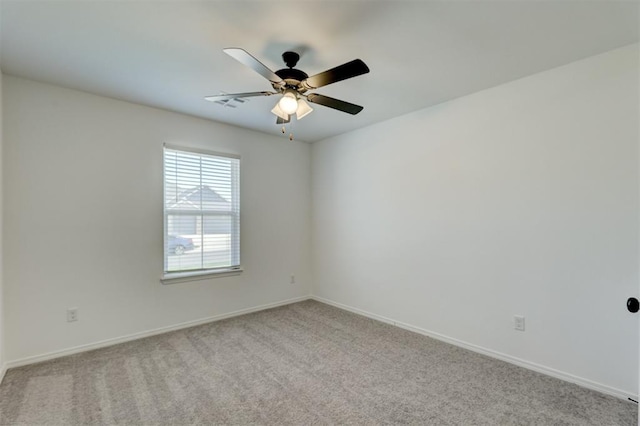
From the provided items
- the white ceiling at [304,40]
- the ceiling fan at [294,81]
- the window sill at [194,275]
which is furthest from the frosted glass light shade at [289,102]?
the window sill at [194,275]

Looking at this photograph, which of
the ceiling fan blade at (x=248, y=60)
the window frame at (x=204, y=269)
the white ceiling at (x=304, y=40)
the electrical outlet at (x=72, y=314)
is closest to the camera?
the ceiling fan blade at (x=248, y=60)

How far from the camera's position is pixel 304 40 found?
6.80 ft

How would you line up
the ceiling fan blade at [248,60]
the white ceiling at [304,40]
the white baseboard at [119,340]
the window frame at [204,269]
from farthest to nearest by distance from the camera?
1. the window frame at [204,269]
2. the white baseboard at [119,340]
3. the white ceiling at [304,40]
4. the ceiling fan blade at [248,60]

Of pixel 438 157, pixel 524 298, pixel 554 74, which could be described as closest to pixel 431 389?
pixel 524 298

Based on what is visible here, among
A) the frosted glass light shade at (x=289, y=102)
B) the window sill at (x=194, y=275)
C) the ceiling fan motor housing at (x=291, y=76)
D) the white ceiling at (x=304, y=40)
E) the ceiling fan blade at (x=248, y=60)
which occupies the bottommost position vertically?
the window sill at (x=194, y=275)

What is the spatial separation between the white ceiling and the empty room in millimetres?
19

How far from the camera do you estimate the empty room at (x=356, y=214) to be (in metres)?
1.98

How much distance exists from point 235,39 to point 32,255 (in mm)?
2581

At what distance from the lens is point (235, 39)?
2.08 metres

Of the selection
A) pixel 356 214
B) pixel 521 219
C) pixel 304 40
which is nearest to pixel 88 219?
pixel 304 40

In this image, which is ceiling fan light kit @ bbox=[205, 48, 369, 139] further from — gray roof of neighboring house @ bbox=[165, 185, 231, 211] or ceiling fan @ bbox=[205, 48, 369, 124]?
gray roof of neighboring house @ bbox=[165, 185, 231, 211]

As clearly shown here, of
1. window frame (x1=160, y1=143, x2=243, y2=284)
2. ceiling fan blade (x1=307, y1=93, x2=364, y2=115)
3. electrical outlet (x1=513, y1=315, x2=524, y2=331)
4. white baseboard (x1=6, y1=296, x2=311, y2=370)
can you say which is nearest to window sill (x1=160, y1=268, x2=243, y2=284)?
window frame (x1=160, y1=143, x2=243, y2=284)

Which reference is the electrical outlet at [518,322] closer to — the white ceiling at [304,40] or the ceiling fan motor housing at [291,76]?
the white ceiling at [304,40]

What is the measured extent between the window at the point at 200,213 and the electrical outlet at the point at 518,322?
10.2 ft
